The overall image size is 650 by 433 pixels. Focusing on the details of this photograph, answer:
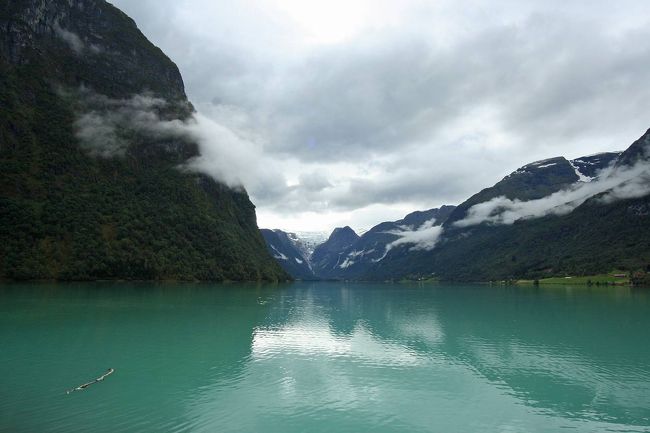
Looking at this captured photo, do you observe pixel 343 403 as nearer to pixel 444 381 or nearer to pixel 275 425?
pixel 275 425

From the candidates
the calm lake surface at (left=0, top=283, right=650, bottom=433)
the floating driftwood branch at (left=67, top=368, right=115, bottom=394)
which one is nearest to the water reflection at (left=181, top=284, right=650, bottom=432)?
the calm lake surface at (left=0, top=283, right=650, bottom=433)

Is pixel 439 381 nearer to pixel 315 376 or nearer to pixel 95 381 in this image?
pixel 315 376

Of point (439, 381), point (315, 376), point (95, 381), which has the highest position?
point (95, 381)

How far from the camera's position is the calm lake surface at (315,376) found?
2873 centimetres

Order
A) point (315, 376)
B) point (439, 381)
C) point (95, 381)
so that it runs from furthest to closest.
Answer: point (315, 376) → point (439, 381) → point (95, 381)

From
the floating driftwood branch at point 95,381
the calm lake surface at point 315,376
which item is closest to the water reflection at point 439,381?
the calm lake surface at point 315,376

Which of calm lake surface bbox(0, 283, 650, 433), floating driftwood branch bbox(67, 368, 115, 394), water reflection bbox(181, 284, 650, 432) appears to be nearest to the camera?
calm lake surface bbox(0, 283, 650, 433)

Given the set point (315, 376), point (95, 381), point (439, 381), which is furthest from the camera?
point (315, 376)

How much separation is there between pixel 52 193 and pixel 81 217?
17898mm

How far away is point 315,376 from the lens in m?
40.8

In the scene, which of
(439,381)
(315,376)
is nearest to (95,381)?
(315,376)

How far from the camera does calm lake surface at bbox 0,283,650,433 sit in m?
28.7

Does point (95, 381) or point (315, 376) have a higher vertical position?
point (95, 381)

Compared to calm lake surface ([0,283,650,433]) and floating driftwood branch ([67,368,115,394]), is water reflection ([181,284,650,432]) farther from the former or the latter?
floating driftwood branch ([67,368,115,394])
